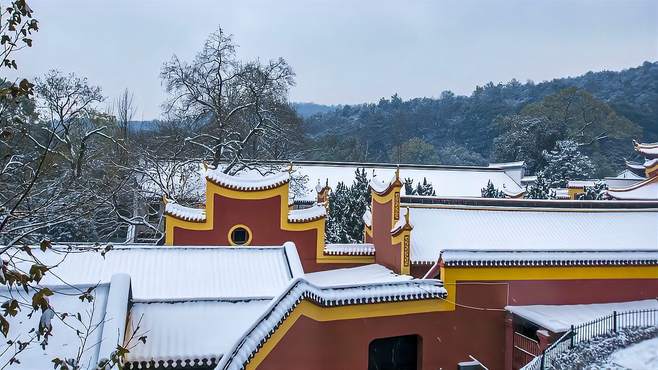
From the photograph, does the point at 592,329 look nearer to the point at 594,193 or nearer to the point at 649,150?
the point at 649,150

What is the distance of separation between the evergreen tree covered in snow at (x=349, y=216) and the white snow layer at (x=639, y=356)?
11.7 meters

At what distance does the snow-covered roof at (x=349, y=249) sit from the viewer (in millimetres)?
13648

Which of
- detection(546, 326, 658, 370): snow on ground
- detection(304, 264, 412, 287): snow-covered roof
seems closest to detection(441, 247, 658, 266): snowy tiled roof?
detection(546, 326, 658, 370): snow on ground

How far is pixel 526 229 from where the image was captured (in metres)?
13.6

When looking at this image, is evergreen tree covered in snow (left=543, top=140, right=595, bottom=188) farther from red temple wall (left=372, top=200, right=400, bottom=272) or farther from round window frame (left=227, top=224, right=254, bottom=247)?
round window frame (left=227, top=224, right=254, bottom=247)

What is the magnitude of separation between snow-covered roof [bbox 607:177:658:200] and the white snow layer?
11.8 metres

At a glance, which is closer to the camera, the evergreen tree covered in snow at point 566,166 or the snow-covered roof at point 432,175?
the snow-covered roof at point 432,175

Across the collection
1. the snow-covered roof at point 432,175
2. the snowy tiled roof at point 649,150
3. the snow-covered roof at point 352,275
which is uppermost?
the snowy tiled roof at point 649,150

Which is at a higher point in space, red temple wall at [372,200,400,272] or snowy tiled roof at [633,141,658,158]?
snowy tiled roof at [633,141,658,158]

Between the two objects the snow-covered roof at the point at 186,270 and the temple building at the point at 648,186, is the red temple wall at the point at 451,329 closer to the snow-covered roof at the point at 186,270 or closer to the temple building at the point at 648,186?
the snow-covered roof at the point at 186,270

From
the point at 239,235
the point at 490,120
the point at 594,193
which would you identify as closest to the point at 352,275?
the point at 239,235

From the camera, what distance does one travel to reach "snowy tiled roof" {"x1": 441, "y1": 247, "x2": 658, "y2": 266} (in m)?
9.92

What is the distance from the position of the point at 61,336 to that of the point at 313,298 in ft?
12.4

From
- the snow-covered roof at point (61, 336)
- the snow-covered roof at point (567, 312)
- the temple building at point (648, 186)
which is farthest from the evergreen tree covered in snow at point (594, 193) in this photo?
the snow-covered roof at point (61, 336)
